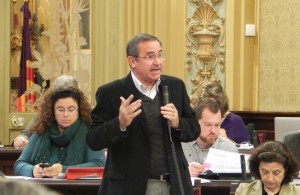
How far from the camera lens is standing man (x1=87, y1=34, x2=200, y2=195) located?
295cm

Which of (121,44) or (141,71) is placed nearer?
(141,71)

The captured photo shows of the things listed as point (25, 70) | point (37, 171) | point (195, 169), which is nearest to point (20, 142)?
point (37, 171)

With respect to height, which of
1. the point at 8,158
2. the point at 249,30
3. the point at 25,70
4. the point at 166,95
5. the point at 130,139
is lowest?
the point at 8,158

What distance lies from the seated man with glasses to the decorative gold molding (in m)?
3.98

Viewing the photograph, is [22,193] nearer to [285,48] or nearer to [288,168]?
[288,168]

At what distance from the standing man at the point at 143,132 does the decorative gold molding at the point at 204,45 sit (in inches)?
201

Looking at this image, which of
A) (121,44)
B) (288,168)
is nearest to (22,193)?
(288,168)

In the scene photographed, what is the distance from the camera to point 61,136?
13.7 feet

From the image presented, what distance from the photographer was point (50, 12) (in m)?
8.09

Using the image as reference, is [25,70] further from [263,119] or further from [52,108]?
[52,108]

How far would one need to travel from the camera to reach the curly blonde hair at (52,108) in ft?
13.9

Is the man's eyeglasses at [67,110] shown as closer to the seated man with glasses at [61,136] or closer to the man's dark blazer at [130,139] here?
the seated man with glasses at [61,136]

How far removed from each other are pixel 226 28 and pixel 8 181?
7.51 meters

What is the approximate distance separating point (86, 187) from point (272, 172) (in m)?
1.05
